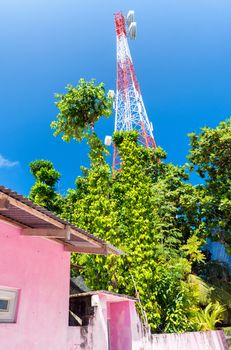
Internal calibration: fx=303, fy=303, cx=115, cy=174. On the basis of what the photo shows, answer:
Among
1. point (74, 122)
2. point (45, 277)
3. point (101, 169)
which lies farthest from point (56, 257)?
point (74, 122)

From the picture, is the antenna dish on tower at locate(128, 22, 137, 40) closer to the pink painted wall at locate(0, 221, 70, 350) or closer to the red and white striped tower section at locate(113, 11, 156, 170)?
the red and white striped tower section at locate(113, 11, 156, 170)

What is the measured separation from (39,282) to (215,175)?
13.8 metres

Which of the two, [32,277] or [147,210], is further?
[147,210]

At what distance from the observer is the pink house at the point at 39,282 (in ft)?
13.8

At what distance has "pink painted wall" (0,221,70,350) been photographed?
4254 millimetres

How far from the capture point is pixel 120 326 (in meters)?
7.96

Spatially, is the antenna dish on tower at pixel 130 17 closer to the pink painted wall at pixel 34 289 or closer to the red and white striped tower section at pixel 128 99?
the red and white striped tower section at pixel 128 99

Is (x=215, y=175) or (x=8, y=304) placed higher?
(x=215, y=175)

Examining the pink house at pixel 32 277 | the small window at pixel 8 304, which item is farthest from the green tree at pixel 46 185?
the small window at pixel 8 304

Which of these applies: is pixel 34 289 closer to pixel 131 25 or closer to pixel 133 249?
pixel 133 249

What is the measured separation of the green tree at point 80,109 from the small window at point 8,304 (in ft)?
35.1

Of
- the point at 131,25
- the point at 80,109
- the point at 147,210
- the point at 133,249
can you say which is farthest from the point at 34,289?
the point at 131,25

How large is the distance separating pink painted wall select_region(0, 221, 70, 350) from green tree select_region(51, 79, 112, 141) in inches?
383

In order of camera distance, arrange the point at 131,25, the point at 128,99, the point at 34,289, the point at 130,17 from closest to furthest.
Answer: the point at 34,289, the point at 128,99, the point at 131,25, the point at 130,17
